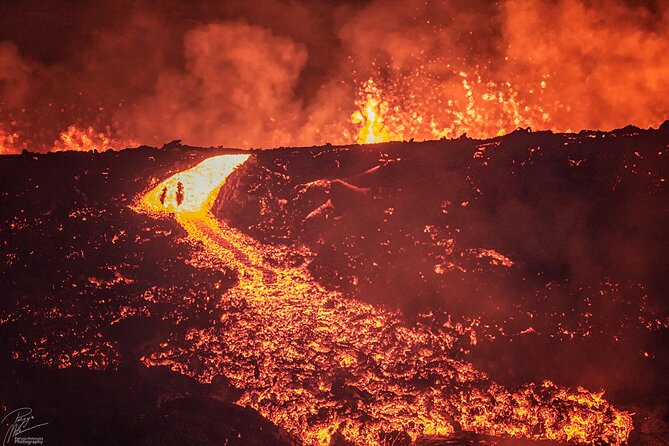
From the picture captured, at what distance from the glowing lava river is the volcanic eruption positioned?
0.04 ft

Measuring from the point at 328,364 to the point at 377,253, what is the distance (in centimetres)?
69

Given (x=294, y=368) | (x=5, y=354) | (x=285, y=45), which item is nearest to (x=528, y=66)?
(x=285, y=45)

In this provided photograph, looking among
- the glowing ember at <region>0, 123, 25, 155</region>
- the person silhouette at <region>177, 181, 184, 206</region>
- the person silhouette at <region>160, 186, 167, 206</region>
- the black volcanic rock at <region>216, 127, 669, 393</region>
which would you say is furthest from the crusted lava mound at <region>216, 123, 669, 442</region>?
the glowing ember at <region>0, 123, 25, 155</region>

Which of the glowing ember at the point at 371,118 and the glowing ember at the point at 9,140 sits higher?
the glowing ember at the point at 371,118

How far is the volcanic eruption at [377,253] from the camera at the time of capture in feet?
7.28

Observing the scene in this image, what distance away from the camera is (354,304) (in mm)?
2504

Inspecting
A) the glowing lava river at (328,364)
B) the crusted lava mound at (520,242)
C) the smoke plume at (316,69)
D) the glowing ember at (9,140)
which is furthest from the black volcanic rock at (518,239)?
the glowing ember at (9,140)

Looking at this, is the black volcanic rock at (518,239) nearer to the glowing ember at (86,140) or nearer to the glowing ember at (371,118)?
the glowing ember at (371,118)

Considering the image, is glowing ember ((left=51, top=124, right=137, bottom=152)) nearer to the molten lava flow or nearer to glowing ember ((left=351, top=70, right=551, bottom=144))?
the molten lava flow

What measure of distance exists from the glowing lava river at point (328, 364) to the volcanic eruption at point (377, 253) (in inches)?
0.5

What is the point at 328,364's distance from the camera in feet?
8.06

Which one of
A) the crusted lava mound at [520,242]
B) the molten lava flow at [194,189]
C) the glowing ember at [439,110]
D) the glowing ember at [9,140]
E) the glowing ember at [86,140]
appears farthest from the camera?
the glowing ember at [9,140]

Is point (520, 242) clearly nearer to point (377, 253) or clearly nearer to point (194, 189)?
point (377, 253)

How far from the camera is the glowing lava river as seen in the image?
Answer: 223 cm
